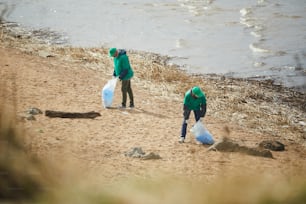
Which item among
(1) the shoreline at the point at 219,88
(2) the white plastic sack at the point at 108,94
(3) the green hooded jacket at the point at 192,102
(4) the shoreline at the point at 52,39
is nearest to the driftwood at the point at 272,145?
(1) the shoreline at the point at 219,88

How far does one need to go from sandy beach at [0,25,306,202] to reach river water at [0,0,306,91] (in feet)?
8.44

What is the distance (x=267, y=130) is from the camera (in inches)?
563

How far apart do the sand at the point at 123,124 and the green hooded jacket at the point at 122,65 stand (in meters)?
1.20

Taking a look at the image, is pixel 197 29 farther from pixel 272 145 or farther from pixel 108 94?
pixel 272 145

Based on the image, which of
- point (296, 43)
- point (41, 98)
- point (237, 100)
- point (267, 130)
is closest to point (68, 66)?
point (41, 98)

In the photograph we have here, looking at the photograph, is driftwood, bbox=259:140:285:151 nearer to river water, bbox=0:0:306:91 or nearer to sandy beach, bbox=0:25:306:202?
sandy beach, bbox=0:25:306:202

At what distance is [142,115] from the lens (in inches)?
536

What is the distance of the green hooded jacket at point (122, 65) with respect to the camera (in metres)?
12.4

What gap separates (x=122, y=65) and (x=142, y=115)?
72.2 inches

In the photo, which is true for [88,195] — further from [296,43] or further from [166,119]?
[296,43]

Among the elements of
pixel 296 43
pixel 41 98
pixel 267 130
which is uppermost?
pixel 296 43

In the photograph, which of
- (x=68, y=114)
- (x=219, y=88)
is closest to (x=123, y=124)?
(x=68, y=114)

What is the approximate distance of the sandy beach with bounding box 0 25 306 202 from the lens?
29.7ft

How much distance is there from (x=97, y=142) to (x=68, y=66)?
9.51 m
